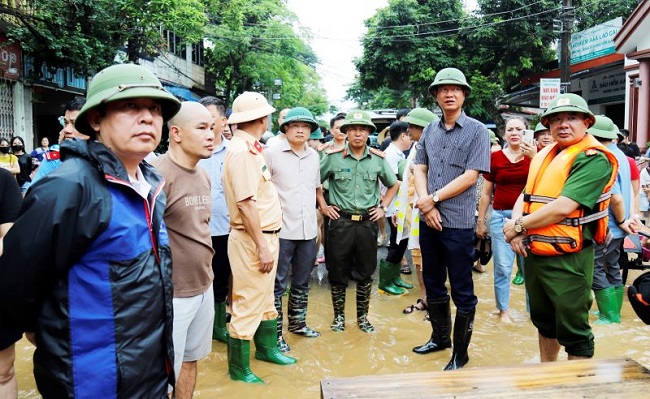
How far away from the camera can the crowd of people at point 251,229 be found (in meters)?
1.71

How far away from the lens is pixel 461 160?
393cm

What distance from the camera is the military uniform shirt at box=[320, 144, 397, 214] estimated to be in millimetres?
4777

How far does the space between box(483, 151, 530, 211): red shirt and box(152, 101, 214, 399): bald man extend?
3.13m

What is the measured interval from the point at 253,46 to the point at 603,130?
844 inches

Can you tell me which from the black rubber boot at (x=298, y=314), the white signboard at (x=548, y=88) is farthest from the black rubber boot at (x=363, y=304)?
the white signboard at (x=548, y=88)

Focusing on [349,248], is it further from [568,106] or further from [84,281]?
[84,281]

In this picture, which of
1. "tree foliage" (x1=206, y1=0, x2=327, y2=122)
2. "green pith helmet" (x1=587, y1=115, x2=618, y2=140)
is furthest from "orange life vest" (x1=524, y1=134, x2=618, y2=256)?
"tree foliage" (x1=206, y1=0, x2=327, y2=122)

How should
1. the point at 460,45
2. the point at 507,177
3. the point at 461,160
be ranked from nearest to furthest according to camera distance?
1. the point at 461,160
2. the point at 507,177
3. the point at 460,45

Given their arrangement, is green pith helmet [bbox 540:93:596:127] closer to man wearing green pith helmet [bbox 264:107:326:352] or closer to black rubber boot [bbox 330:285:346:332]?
man wearing green pith helmet [bbox 264:107:326:352]

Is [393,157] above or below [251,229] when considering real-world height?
above

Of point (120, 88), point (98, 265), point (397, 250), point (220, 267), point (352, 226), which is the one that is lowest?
point (397, 250)

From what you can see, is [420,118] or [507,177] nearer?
[507,177]

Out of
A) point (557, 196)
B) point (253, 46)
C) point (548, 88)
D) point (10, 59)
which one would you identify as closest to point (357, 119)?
point (557, 196)

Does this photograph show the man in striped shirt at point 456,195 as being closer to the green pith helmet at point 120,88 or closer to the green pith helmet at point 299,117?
the green pith helmet at point 299,117
